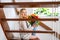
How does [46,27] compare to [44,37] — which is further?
[44,37]

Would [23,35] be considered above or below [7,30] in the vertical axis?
below

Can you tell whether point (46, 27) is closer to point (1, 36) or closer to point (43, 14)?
point (43, 14)

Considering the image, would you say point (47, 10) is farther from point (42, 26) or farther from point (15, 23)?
point (15, 23)

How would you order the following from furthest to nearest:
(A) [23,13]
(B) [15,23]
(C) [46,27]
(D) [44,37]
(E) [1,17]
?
(D) [44,37], (C) [46,27], (B) [15,23], (A) [23,13], (E) [1,17]

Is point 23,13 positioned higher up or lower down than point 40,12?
higher up

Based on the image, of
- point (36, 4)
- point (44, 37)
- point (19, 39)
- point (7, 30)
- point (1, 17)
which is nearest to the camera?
point (36, 4)

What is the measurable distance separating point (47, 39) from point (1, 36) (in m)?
3.21

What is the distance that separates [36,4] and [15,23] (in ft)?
6.23

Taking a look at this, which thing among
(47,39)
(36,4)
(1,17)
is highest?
(36,4)

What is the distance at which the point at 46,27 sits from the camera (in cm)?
491

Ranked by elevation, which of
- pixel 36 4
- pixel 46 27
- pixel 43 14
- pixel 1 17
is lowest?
pixel 46 27

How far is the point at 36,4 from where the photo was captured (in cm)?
151

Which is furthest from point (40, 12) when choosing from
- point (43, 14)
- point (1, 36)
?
point (1, 36)

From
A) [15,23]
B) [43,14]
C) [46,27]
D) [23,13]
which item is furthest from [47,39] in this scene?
[23,13]
